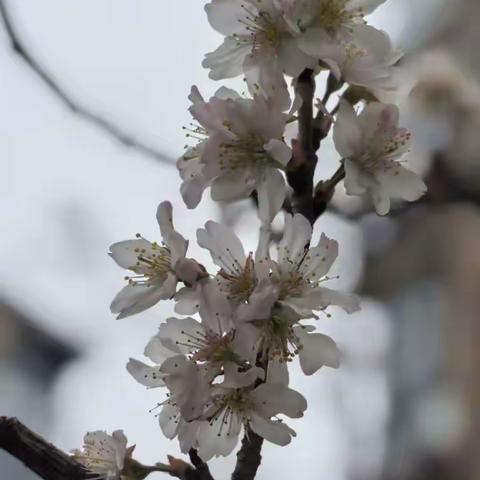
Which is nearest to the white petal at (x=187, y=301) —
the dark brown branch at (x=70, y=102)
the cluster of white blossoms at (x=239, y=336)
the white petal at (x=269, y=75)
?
the cluster of white blossoms at (x=239, y=336)

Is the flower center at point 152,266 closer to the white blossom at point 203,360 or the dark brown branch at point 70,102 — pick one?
the white blossom at point 203,360

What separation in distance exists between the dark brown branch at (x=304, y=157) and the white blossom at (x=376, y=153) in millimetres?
21

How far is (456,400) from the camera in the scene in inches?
86.1

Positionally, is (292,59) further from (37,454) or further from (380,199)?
(37,454)

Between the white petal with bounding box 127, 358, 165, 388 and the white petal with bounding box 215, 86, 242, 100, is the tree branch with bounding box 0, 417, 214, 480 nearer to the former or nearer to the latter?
the white petal with bounding box 127, 358, 165, 388

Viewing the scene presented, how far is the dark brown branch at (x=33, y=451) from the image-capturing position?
1.46 ft

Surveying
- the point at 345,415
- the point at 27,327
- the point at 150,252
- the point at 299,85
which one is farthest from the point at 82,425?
the point at 299,85

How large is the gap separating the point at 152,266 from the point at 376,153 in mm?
138

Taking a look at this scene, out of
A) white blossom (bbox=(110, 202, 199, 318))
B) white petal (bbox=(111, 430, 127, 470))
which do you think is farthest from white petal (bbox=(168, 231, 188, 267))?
white petal (bbox=(111, 430, 127, 470))

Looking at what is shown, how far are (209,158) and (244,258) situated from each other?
0.06 m

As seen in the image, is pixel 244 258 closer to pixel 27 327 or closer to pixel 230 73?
pixel 230 73

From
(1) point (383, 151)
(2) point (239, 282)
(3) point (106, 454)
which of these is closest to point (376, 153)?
(1) point (383, 151)

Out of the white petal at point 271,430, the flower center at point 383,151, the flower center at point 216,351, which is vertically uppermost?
the flower center at point 383,151

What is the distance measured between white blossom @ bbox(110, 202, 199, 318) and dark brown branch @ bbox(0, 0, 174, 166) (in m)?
0.48
